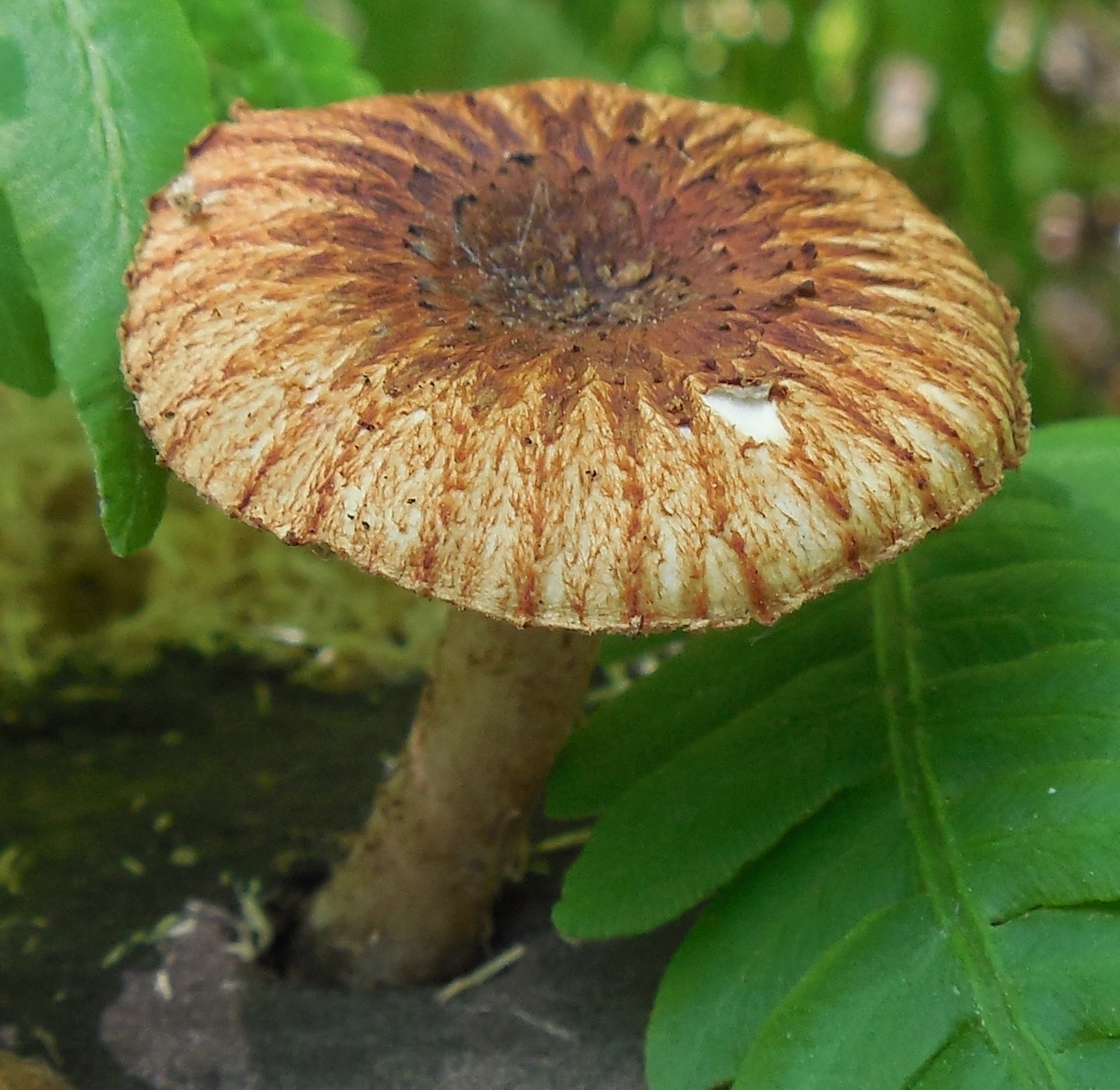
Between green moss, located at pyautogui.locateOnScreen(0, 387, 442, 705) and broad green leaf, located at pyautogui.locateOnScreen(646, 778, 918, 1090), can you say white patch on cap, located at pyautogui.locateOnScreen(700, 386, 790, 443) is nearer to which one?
broad green leaf, located at pyautogui.locateOnScreen(646, 778, 918, 1090)

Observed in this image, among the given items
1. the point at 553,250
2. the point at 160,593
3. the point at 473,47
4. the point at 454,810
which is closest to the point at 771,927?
the point at 454,810

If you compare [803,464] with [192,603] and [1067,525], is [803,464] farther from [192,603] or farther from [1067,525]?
[192,603]

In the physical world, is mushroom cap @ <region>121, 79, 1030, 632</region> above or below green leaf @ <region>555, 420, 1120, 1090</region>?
above

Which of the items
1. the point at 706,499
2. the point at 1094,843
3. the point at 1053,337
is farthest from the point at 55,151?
the point at 1053,337

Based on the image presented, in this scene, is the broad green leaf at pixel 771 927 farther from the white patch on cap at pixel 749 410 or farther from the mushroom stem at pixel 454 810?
the white patch on cap at pixel 749 410

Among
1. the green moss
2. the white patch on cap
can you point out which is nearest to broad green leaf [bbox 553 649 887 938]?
the white patch on cap
